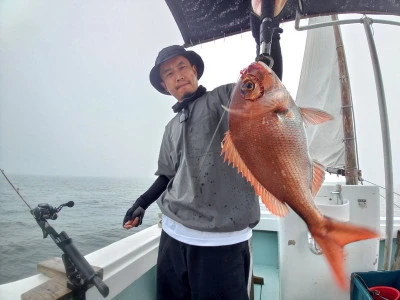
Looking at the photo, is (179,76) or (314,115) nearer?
(314,115)

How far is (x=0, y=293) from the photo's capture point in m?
1.29

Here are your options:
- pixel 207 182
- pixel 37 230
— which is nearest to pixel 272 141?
pixel 207 182

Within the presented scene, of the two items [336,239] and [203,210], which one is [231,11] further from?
[336,239]

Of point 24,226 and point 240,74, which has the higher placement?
point 240,74

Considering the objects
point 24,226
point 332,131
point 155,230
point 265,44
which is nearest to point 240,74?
point 265,44

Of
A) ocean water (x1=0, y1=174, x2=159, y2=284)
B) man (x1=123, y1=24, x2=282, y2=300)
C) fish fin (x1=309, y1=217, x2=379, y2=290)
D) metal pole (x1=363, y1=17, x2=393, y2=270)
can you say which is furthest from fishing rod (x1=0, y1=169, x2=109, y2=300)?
metal pole (x1=363, y1=17, x2=393, y2=270)

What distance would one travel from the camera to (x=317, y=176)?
40.6 inches

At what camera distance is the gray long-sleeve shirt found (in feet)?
4.64

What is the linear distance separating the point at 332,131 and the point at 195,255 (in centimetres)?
373

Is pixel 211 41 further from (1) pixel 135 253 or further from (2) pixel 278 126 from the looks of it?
(1) pixel 135 253

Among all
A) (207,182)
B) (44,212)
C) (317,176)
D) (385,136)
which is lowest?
(44,212)

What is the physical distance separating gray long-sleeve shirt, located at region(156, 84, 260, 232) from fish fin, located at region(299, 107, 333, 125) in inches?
16.8

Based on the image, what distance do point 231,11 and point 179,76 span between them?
1.06 m

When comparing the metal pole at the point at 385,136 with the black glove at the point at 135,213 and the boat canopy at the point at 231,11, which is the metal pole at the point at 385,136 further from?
the black glove at the point at 135,213
